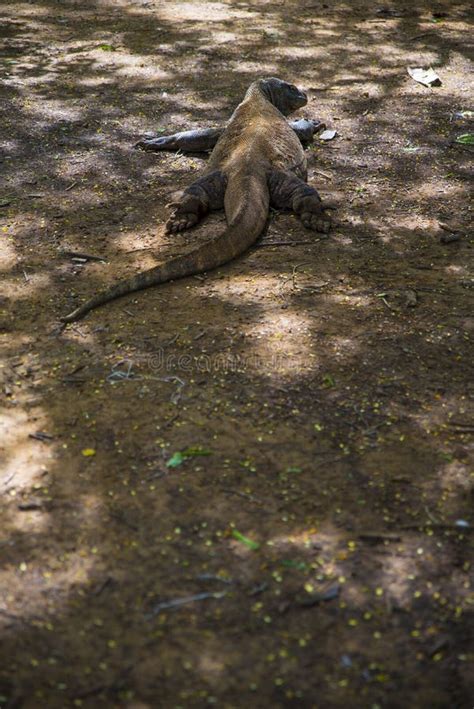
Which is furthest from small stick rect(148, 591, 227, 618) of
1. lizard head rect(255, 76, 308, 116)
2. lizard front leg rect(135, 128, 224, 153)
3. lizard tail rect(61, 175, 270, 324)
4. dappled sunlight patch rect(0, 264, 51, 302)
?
lizard head rect(255, 76, 308, 116)

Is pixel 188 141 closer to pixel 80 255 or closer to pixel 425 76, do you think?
pixel 80 255

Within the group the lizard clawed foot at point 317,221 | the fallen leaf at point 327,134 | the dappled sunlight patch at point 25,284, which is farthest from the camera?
the fallen leaf at point 327,134

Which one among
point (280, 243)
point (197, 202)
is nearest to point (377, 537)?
point (280, 243)

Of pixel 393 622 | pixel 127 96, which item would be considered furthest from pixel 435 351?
pixel 127 96

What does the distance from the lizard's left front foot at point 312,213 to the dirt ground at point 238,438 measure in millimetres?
89

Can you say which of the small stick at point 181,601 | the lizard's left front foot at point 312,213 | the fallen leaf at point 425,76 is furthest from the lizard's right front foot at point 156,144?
the small stick at point 181,601

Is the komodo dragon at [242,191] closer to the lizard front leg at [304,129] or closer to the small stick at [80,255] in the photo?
the lizard front leg at [304,129]

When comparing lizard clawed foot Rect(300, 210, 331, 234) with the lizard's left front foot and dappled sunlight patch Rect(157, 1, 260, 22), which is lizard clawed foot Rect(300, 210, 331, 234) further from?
dappled sunlight patch Rect(157, 1, 260, 22)

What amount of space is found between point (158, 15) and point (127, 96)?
294 cm

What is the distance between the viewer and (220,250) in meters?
4.45

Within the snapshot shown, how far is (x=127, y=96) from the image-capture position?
277 inches

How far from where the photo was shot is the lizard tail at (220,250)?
415cm

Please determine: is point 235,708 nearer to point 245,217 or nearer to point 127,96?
point 245,217

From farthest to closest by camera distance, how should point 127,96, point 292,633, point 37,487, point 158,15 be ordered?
point 158,15, point 127,96, point 37,487, point 292,633
